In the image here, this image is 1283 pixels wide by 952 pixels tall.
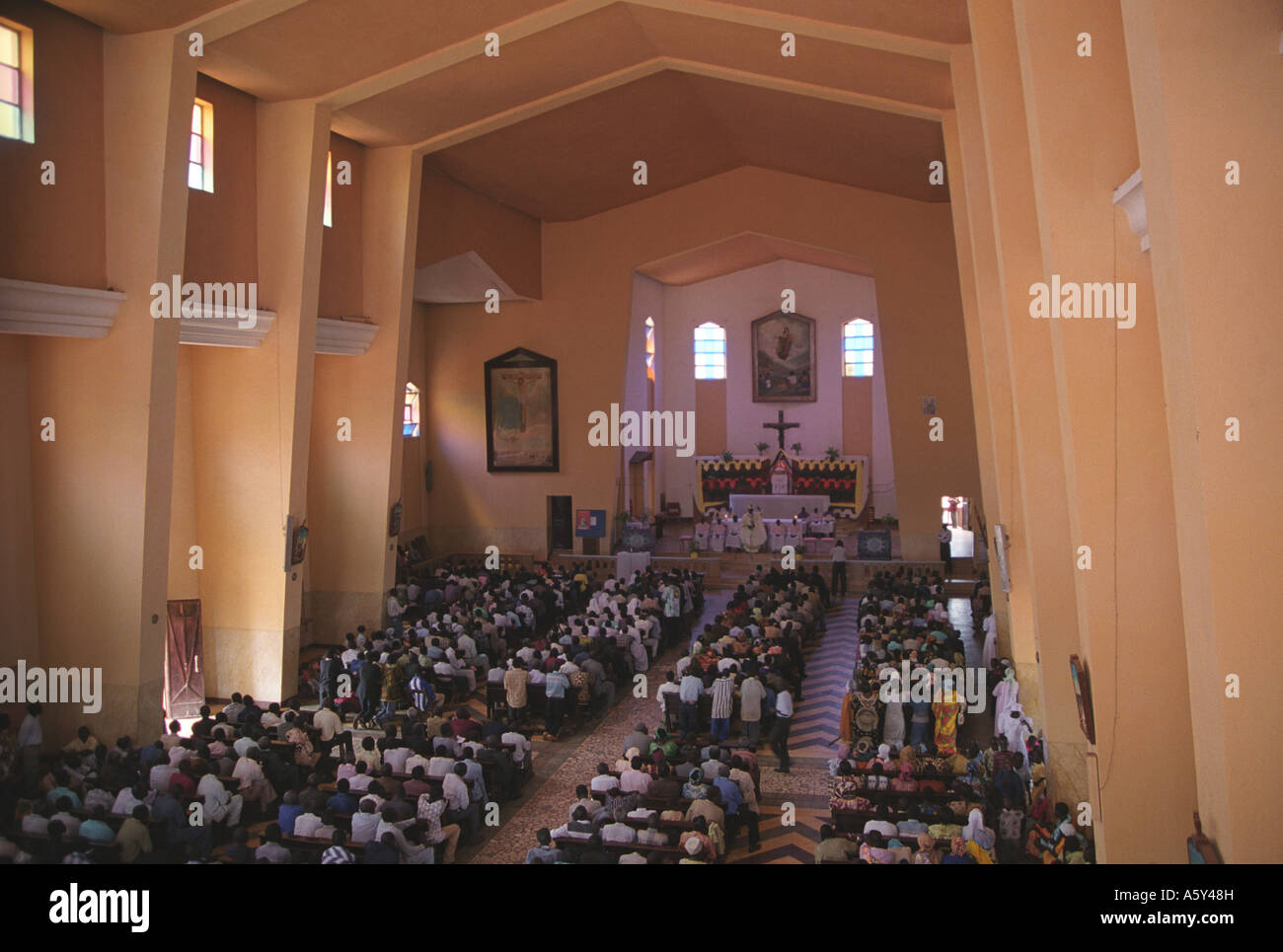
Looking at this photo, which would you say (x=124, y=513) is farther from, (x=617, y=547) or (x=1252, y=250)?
(x=617, y=547)

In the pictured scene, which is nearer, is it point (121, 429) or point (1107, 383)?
point (1107, 383)

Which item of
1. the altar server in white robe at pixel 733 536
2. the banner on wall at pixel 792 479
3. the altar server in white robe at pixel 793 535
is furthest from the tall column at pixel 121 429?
the banner on wall at pixel 792 479

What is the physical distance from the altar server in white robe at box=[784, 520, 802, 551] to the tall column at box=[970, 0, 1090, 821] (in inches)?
527

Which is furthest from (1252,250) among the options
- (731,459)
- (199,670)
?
(731,459)

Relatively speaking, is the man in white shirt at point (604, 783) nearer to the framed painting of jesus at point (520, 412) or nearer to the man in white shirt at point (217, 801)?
the man in white shirt at point (217, 801)

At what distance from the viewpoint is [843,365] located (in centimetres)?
2691

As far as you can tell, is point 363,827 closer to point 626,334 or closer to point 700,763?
point 700,763

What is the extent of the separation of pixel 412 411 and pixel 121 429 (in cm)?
1304

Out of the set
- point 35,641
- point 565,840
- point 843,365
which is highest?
point 843,365

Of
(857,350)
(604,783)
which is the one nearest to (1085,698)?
(604,783)

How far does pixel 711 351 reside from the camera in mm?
28109

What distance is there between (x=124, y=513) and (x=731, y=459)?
17.9 meters

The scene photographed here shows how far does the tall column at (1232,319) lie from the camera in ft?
11.4
